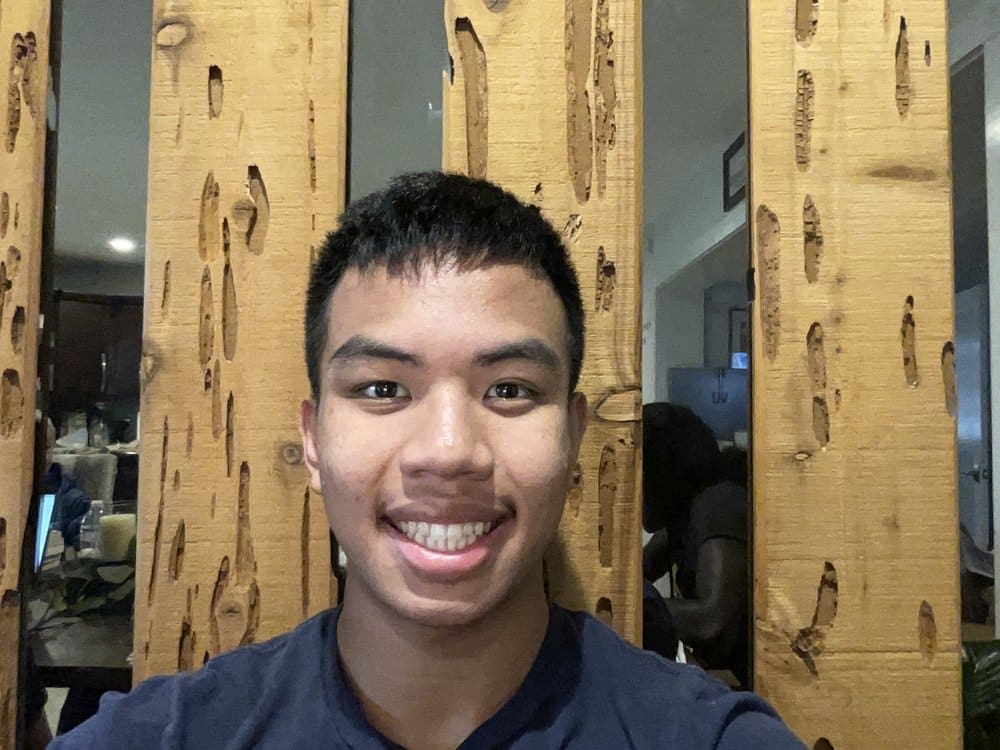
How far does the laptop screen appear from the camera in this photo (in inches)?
37.7

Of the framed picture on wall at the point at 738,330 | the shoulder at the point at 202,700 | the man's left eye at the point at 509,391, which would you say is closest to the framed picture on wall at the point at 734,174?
the framed picture on wall at the point at 738,330

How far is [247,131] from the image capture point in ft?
3.05

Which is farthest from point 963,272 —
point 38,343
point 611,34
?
point 38,343

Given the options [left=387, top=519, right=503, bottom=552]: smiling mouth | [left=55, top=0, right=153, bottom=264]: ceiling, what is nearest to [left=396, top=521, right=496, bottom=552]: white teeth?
Result: [left=387, top=519, right=503, bottom=552]: smiling mouth

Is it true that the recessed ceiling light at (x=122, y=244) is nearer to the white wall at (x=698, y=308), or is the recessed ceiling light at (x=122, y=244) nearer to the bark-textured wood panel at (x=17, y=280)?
the bark-textured wood panel at (x=17, y=280)

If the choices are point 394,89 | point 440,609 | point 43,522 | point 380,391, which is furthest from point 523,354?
point 43,522

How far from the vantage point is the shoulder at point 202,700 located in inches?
26.7

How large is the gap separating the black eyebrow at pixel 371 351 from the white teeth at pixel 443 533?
152 millimetres

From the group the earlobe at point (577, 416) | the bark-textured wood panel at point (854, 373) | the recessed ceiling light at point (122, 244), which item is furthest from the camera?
the recessed ceiling light at point (122, 244)

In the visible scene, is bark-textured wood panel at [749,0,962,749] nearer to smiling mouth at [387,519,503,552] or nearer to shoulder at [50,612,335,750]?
smiling mouth at [387,519,503,552]

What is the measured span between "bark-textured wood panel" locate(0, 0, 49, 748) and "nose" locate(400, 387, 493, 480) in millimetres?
593

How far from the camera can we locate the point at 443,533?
2.16 feet

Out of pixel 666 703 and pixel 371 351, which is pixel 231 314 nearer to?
pixel 371 351

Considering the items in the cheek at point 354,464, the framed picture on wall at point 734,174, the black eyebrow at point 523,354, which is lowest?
the cheek at point 354,464
